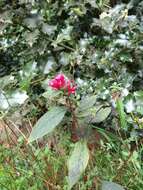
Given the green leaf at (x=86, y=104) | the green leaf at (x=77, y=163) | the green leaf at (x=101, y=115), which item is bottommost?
the green leaf at (x=77, y=163)

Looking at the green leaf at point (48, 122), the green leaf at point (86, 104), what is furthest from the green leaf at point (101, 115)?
the green leaf at point (48, 122)

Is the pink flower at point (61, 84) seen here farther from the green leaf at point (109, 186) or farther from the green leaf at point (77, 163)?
the green leaf at point (109, 186)

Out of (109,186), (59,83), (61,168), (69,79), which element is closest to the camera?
(59,83)

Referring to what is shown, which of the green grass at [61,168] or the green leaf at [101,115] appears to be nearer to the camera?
the green leaf at [101,115]

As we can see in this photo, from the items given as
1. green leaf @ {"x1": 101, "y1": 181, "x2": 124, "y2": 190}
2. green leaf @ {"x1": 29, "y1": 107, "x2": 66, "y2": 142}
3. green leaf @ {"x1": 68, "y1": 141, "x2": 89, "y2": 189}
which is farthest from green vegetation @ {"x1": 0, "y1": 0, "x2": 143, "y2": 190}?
green leaf @ {"x1": 29, "y1": 107, "x2": 66, "y2": 142}

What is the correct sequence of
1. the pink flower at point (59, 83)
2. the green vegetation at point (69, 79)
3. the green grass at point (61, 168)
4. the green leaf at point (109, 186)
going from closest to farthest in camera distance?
→ the pink flower at point (59, 83) < the green leaf at point (109, 186) < the green grass at point (61, 168) < the green vegetation at point (69, 79)

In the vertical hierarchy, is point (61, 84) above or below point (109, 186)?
above

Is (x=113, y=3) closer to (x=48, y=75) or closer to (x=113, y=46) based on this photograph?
(x=113, y=46)

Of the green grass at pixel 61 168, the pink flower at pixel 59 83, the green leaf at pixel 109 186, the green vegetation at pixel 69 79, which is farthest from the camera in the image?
the green vegetation at pixel 69 79

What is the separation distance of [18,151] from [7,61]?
949mm

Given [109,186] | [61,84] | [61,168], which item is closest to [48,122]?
[61,84]

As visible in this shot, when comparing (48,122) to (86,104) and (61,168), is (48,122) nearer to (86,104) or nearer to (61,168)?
(86,104)

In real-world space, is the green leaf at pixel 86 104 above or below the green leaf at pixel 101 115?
above

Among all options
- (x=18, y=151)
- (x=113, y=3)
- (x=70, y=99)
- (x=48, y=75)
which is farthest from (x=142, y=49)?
(x=70, y=99)
